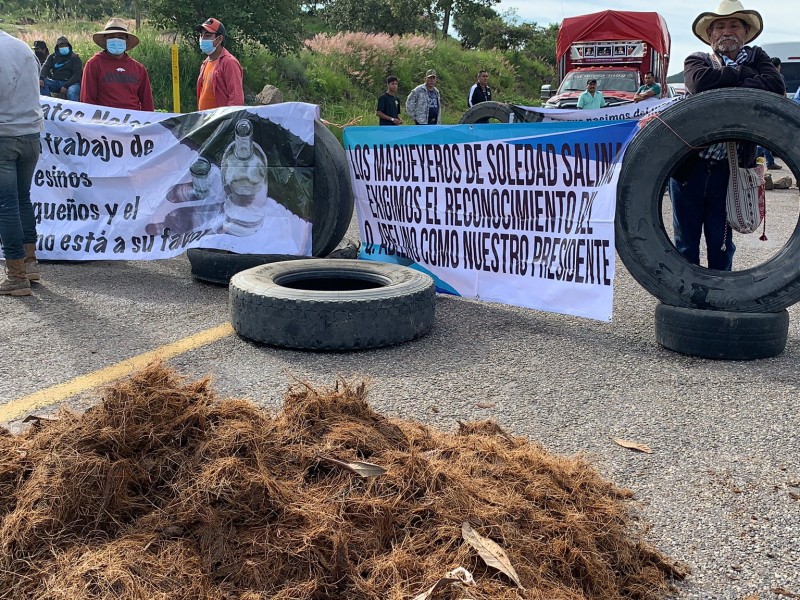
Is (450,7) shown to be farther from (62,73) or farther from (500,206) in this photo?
(500,206)

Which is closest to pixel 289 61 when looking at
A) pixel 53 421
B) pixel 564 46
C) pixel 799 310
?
pixel 564 46

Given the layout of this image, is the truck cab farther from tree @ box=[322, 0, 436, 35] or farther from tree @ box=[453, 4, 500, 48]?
tree @ box=[453, 4, 500, 48]

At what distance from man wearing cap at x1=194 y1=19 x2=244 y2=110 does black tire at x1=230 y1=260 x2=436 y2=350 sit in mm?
3946

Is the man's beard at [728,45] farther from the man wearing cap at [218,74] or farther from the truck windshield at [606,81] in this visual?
the truck windshield at [606,81]

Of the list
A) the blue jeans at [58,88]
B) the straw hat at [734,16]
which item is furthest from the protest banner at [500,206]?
the blue jeans at [58,88]

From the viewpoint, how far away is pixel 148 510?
239 centimetres

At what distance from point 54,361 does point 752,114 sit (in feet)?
14.3

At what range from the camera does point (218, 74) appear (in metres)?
8.40

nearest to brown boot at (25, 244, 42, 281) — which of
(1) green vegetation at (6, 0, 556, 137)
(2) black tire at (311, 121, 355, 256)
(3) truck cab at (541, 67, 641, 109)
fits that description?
(2) black tire at (311, 121, 355, 256)

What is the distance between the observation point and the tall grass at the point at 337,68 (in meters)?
19.3

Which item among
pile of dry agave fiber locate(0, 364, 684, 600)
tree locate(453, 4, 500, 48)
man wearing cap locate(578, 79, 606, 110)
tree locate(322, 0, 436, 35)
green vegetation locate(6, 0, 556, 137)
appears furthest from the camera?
tree locate(453, 4, 500, 48)

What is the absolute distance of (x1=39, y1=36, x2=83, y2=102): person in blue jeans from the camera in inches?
557

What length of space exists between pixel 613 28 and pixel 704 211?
1724 cm

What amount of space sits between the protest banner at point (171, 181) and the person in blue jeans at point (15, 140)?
3.38 feet
